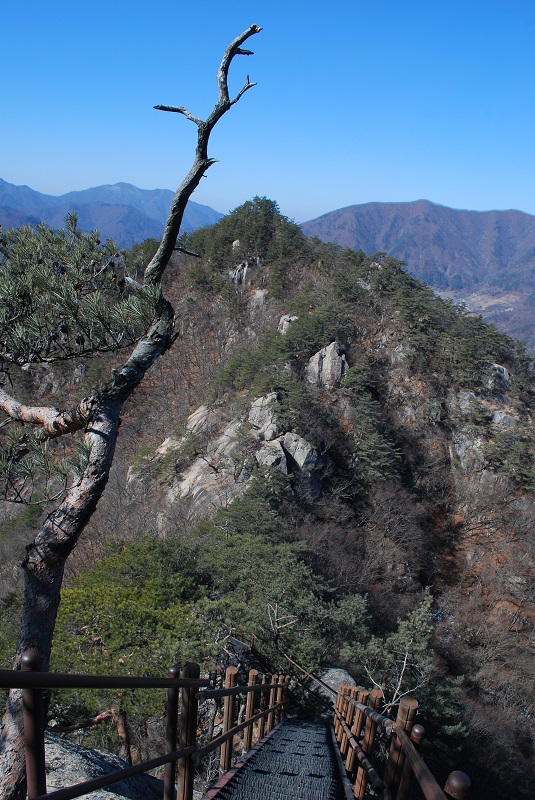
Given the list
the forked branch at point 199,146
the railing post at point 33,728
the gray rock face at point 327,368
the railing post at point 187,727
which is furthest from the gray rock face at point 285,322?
the railing post at point 33,728

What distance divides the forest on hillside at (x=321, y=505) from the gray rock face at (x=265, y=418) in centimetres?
10

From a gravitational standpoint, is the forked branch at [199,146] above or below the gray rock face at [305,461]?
above

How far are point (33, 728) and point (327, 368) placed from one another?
18.4 metres

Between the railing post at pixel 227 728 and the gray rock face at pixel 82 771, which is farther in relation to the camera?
the railing post at pixel 227 728

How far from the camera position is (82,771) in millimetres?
3688

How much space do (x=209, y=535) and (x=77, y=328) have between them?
7.90 m

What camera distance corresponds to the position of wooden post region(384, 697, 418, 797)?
190cm

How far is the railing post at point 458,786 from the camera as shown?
118 cm

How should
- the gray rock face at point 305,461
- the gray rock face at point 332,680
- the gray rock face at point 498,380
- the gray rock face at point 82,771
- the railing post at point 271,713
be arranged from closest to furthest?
1. the gray rock face at point 82,771
2. the railing post at point 271,713
3. the gray rock face at point 332,680
4. the gray rock face at point 305,461
5. the gray rock face at point 498,380

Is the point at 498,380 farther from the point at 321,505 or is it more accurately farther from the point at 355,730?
the point at 355,730

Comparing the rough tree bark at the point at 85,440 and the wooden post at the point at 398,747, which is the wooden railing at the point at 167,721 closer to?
the wooden post at the point at 398,747

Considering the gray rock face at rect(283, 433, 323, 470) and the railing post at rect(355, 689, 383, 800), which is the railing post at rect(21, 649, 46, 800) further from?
the gray rock face at rect(283, 433, 323, 470)

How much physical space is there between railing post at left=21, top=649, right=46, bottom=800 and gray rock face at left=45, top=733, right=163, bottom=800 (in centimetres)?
212

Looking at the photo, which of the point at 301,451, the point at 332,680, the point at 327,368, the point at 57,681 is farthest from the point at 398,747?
the point at 327,368
